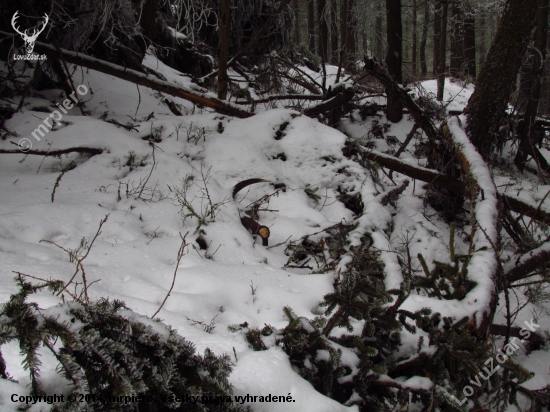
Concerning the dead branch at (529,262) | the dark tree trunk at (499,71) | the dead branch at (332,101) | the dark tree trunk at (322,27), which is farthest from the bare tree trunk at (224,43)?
the dead branch at (529,262)

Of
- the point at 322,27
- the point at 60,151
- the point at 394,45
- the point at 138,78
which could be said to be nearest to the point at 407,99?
the point at 138,78

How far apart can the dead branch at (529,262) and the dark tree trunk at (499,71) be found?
2.13 meters

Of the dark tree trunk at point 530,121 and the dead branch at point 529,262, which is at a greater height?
the dark tree trunk at point 530,121

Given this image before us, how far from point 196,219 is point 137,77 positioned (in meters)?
2.24

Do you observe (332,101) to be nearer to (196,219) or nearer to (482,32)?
(196,219)

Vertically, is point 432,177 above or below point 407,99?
below

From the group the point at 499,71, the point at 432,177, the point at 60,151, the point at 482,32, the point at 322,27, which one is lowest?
the point at 432,177

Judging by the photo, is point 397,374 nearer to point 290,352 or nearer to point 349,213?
→ point 290,352

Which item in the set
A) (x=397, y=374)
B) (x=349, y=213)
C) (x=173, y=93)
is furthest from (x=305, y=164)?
(x=397, y=374)

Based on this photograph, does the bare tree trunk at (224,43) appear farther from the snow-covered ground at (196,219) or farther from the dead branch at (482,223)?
the dead branch at (482,223)

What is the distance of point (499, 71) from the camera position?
3965mm

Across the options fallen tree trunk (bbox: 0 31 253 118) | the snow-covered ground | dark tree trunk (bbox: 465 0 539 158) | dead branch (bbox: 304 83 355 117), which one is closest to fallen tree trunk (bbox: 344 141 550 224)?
the snow-covered ground

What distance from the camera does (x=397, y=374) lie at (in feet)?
4.75

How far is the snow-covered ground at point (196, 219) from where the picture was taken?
179cm
